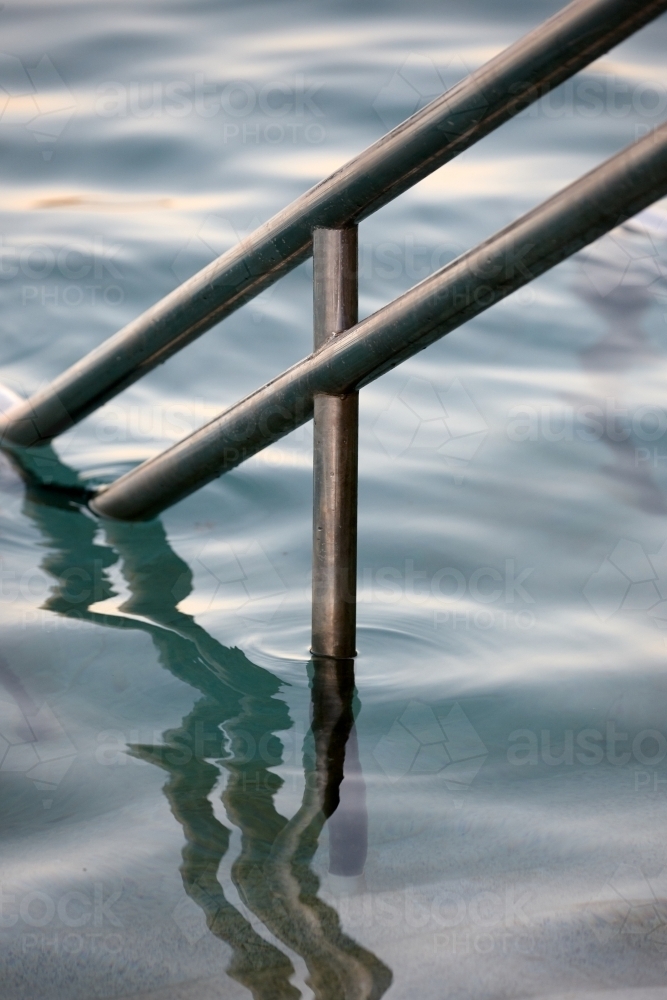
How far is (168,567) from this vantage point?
1.56 metres

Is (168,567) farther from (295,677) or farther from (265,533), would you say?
(295,677)

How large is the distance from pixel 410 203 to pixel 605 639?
1773mm

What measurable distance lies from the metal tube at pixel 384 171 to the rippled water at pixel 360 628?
1.13 ft

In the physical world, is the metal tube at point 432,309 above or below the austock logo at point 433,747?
above

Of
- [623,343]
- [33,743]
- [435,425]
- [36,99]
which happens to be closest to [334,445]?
[33,743]

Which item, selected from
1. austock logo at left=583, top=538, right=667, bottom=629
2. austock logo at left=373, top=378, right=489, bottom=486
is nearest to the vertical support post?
austock logo at left=583, top=538, right=667, bottom=629

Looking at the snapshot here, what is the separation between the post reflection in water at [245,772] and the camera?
0.84 metres

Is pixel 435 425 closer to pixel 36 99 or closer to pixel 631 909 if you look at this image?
pixel 631 909

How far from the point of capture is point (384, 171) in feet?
Answer: 3.55

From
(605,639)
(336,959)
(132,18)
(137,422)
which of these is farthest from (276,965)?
(132,18)

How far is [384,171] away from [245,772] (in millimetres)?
643

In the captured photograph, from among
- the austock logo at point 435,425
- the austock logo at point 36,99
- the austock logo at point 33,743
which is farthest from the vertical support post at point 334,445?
the austock logo at point 36,99

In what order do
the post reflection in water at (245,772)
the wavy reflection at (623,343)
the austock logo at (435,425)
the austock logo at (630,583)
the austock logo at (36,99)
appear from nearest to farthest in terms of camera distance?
the post reflection in water at (245,772), the austock logo at (630,583), the wavy reflection at (623,343), the austock logo at (435,425), the austock logo at (36,99)

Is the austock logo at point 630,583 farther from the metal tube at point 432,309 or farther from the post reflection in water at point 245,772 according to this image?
the metal tube at point 432,309
